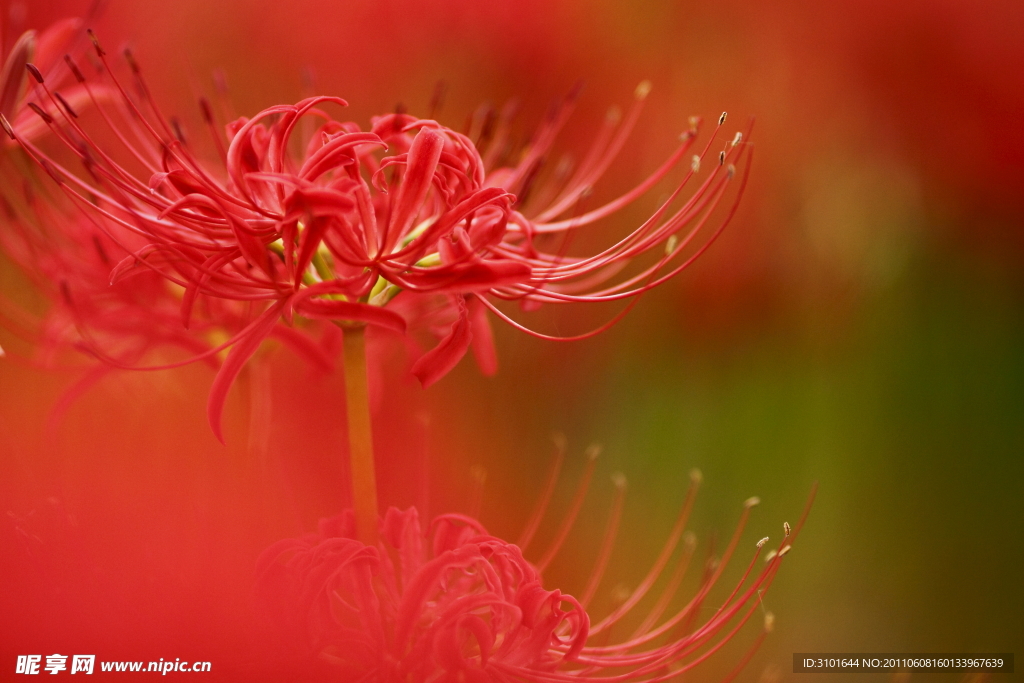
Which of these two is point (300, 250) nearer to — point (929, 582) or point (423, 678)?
point (423, 678)

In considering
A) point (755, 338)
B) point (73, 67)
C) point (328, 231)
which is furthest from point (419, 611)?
point (755, 338)

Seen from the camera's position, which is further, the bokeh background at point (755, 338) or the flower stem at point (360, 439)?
the bokeh background at point (755, 338)

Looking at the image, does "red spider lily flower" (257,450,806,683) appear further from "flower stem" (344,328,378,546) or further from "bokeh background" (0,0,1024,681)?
"bokeh background" (0,0,1024,681)

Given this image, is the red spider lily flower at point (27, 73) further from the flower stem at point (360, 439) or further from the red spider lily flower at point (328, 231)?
the flower stem at point (360, 439)

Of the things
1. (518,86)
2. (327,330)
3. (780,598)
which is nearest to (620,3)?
(518,86)

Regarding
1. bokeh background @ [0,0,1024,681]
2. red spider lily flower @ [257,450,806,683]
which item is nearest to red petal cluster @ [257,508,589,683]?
red spider lily flower @ [257,450,806,683]

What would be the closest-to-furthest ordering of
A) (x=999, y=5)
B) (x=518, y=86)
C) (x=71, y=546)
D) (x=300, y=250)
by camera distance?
(x=300, y=250) < (x=71, y=546) < (x=999, y=5) < (x=518, y=86)

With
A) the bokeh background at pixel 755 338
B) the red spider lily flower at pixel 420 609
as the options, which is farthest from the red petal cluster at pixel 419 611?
the bokeh background at pixel 755 338
